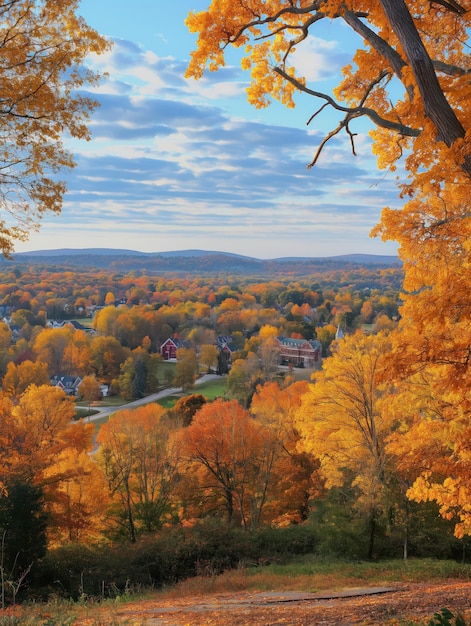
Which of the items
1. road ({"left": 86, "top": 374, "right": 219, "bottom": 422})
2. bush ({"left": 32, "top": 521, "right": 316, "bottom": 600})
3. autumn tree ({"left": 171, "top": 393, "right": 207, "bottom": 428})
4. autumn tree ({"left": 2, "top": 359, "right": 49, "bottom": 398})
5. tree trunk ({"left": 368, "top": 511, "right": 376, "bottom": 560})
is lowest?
road ({"left": 86, "top": 374, "right": 219, "bottom": 422})

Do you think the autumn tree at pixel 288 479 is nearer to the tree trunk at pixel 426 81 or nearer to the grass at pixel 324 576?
the grass at pixel 324 576

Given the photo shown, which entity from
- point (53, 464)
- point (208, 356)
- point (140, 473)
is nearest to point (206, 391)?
point (208, 356)

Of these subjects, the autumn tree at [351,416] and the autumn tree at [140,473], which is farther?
the autumn tree at [140,473]

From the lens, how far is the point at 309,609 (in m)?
7.36

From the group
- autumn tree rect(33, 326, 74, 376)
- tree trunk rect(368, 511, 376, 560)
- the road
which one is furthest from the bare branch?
autumn tree rect(33, 326, 74, 376)

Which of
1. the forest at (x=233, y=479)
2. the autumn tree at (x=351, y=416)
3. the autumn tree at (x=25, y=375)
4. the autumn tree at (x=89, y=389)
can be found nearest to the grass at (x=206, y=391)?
the autumn tree at (x=89, y=389)

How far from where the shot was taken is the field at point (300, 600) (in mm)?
6113

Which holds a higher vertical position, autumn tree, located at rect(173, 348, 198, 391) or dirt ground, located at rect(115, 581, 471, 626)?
dirt ground, located at rect(115, 581, 471, 626)

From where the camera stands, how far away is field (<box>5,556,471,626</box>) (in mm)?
6113

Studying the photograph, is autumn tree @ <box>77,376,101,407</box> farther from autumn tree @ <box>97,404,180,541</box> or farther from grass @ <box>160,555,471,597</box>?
grass @ <box>160,555,471,597</box>

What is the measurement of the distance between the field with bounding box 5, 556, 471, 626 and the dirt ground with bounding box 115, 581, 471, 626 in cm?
1

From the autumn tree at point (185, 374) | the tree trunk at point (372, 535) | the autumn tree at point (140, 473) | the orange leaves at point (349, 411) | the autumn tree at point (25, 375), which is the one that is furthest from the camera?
the autumn tree at point (185, 374)

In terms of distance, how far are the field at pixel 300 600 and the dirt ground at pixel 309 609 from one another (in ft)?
0.04

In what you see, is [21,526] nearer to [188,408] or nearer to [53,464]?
[53,464]
